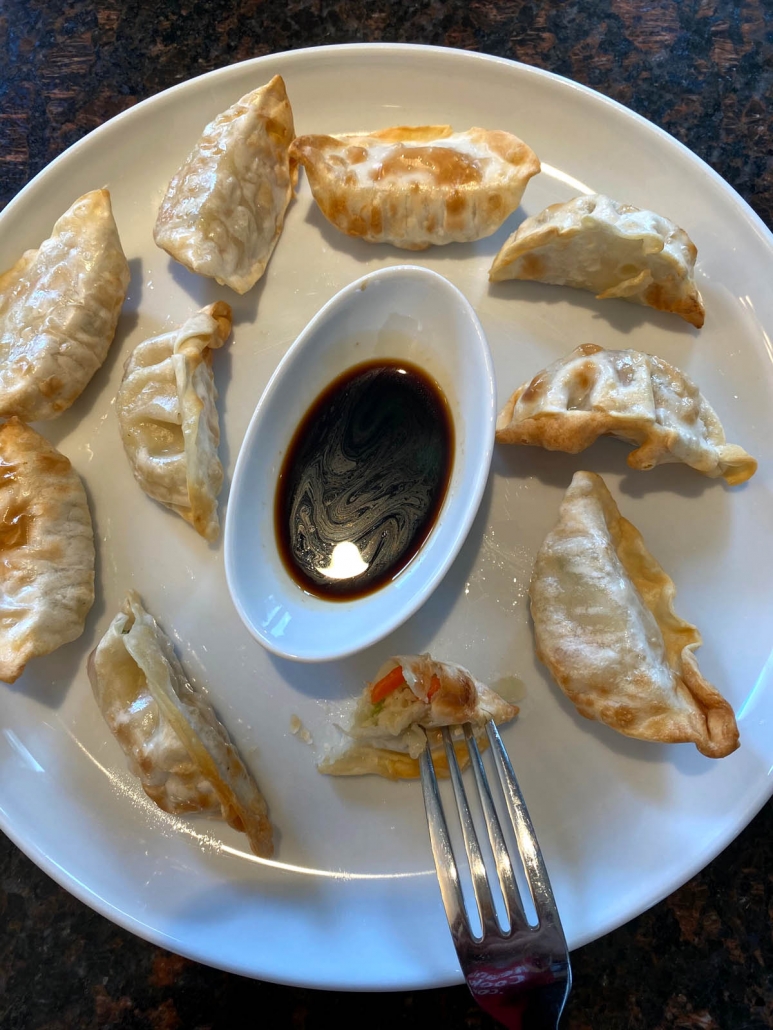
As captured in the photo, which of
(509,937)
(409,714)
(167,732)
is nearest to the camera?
(509,937)

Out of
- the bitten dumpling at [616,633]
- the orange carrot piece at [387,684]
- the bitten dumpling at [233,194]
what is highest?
the bitten dumpling at [233,194]

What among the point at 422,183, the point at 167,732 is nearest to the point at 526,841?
the point at 167,732

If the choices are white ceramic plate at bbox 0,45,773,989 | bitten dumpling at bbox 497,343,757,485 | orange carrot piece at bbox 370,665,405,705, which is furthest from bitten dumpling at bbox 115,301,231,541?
bitten dumpling at bbox 497,343,757,485

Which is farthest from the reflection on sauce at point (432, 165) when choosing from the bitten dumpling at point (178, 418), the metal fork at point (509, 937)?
the metal fork at point (509, 937)

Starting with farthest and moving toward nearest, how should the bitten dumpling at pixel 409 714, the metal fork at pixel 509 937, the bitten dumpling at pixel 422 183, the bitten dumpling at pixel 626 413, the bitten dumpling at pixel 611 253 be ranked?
the bitten dumpling at pixel 422 183, the bitten dumpling at pixel 611 253, the bitten dumpling at pixel 626 413, the bitten dumpling at pixel 409 714, the metal fork at pixel 509 937

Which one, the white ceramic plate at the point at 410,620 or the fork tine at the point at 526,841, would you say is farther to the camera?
the white ceramic plate at the point at 410,620

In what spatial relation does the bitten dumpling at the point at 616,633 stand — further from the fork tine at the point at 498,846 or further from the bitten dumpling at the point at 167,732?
the bitten dumpling at the point at 167,732

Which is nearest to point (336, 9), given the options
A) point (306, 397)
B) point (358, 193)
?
point (358, 193)

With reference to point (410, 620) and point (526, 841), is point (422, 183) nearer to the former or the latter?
point (410, 620)
